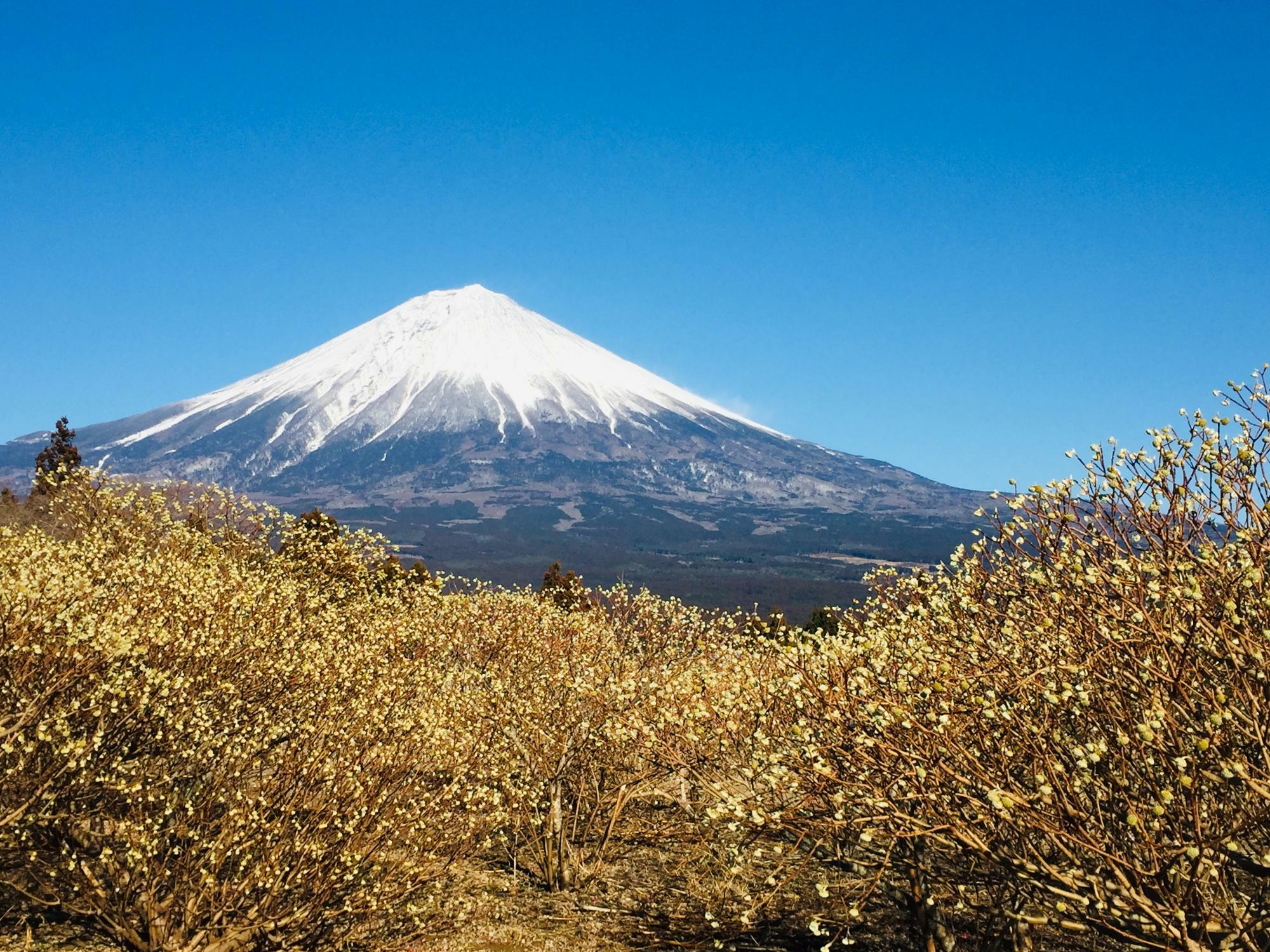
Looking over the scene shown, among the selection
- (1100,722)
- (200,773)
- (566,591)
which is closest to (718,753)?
(1100,722)

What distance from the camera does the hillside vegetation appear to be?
6543 mm

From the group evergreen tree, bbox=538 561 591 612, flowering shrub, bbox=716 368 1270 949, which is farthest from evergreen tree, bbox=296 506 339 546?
flowering shrub, bbox=716 368 1270 949

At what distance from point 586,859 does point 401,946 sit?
14.6ft

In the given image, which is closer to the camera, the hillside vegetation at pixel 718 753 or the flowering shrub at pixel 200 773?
the hillside vegetation at pixel 718 753

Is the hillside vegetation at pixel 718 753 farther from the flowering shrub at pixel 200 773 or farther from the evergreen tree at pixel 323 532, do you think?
the evergreen tree at pixel 323 532

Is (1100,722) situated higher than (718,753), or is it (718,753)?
(1100,722)

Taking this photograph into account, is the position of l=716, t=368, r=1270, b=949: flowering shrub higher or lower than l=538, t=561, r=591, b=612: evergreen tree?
higher

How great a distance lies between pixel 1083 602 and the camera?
734 cm

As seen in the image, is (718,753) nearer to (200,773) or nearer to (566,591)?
(200,773)

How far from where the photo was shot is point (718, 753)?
11.3 metres

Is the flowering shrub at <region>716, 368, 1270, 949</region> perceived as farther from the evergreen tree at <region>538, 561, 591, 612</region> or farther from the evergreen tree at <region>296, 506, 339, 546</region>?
the evergreen tree at <region>296, 506, 339, 546</region>

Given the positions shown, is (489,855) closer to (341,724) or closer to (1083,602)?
(341,724)

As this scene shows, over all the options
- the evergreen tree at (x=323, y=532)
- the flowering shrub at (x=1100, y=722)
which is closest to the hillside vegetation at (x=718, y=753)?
the flowering shrub at (x=1100, y=722)

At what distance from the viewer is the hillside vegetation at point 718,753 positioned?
6.54 metres
